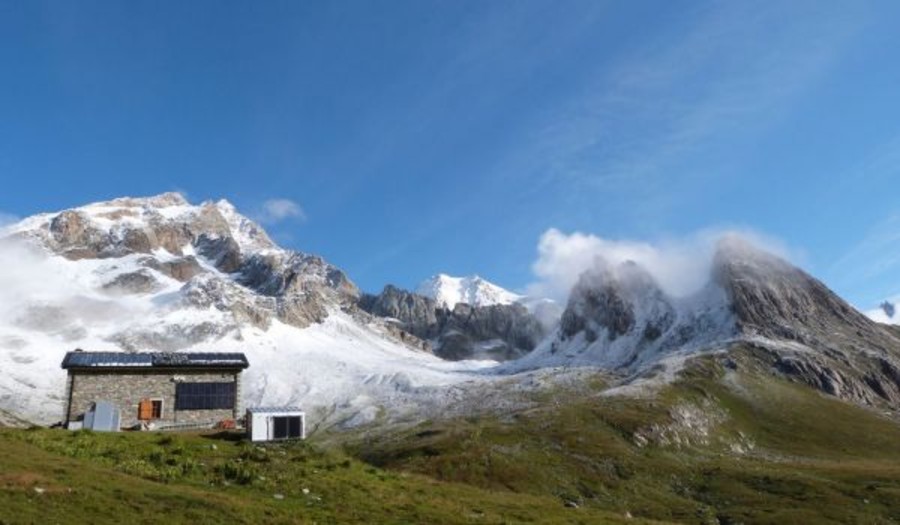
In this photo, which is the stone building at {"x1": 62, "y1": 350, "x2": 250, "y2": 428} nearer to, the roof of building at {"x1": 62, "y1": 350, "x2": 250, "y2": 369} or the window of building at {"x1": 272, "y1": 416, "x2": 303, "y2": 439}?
the roof of building at {"x1": 62, "y1": 350, "x2": 250, "y2": 369}

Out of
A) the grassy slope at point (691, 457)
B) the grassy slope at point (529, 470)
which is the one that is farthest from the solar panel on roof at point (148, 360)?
the grassy slope at point (691, 457)

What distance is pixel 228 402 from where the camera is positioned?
81.2 m

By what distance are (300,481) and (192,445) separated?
1163 centimetres

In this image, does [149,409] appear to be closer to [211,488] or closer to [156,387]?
[156,387]

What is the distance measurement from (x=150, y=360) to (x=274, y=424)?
2030 centimetres

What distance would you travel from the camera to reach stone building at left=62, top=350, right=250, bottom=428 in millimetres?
77188

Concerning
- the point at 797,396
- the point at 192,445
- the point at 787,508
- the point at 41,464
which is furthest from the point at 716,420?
the point at 41,464

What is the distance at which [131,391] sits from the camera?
256ft

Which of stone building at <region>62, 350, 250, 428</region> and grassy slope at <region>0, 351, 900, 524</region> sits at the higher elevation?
stone building at <region>62, 350, 250, 428</region>

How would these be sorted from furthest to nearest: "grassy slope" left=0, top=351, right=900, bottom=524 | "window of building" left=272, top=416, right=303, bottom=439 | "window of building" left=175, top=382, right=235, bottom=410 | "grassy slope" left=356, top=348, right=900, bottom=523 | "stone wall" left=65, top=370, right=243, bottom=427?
1. "grassy slope" left=356, top=348, right=900, bottom=523
2. "window of building" left=175, top=382, right=235, bottom=410
3. "stone wall" left=65, top=370, right=243, bottom=427
4. "window of building" left=272, top=416, right=303, bottom=439
5. "grassy slope" left=0, top=351, right=900, bottom=524

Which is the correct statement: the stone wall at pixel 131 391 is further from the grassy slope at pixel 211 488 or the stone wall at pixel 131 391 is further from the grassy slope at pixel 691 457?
the grassy slope at pixel 691 457

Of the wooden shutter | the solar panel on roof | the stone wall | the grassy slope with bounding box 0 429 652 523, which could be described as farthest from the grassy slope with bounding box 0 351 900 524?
the wooden shutter

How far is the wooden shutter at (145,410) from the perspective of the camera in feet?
254

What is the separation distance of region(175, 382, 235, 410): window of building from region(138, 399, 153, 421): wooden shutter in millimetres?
2577
